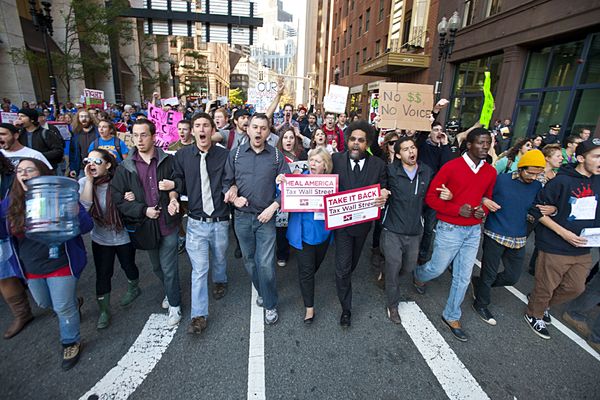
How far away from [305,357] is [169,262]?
177 centimetres

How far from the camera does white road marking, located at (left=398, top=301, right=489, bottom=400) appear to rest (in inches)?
106

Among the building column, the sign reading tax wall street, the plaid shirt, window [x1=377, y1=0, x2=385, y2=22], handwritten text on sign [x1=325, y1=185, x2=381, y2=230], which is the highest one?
window [x1=377, y1=0, x2=385, y2=22]

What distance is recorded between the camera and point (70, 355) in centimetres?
282

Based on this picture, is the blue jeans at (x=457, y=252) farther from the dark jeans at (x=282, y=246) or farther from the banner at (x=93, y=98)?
the banner at (x=93, y=98)

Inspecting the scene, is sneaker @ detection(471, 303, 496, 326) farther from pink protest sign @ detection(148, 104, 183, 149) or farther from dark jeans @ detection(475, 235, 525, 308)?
pink protest sign @ detection(148, 104, 183, 149)

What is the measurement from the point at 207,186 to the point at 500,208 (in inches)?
126

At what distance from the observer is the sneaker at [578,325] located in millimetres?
3480

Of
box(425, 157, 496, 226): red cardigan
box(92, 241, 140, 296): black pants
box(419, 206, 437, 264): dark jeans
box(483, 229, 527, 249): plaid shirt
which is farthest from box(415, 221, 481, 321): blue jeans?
box(92, 241, 140, 296): black pants

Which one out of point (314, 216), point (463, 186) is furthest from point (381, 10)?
point (314, 216)

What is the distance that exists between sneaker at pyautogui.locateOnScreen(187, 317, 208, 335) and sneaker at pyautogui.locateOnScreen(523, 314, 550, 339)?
3.81 metres

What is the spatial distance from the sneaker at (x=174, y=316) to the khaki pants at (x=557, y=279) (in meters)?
4.17

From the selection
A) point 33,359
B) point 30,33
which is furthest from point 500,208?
point 30,33

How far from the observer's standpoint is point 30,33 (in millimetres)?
17281

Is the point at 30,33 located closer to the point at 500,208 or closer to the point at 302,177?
the point at 302,177
